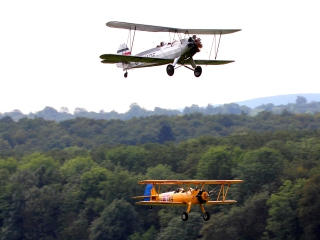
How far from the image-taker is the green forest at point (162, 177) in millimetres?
81312

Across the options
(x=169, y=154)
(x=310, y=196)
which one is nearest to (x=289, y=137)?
(x=169, y=154)

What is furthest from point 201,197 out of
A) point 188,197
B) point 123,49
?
point 123,49

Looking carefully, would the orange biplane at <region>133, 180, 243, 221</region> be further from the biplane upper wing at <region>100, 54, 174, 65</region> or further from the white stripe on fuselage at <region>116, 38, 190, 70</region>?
the biplane upper wing at <region>100, 54, 174, 65</region>

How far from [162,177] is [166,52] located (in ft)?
212

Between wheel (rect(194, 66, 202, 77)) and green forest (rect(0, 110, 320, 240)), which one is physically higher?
wheel (rect(194, 66, 202, 77))

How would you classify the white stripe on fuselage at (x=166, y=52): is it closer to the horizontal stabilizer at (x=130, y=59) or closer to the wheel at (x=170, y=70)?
the horizontal stabilizer at (x=130, y=59)

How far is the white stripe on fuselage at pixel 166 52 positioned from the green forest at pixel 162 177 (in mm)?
37274

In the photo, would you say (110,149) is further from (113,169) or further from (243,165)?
(243,165)

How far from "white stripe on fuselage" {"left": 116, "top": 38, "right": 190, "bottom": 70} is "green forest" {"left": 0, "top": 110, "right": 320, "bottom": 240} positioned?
1467 inches

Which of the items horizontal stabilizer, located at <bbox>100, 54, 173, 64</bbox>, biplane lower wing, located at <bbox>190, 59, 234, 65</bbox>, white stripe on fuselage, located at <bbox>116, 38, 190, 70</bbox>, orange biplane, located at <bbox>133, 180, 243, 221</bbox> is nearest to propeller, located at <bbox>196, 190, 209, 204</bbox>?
orange biplane, located at <bbox>133, 180, 243, 221</bbox>

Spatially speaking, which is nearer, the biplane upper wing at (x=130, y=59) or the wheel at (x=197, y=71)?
the biplane upper wing at (x=130, y=59)

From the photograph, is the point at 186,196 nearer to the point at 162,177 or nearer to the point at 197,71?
the point at 197,71

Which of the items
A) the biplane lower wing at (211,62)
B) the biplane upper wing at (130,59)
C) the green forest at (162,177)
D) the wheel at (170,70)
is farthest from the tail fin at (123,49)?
the green forest at (162,177)

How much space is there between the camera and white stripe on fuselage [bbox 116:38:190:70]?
137 ft
